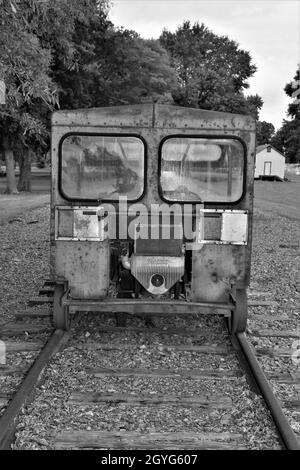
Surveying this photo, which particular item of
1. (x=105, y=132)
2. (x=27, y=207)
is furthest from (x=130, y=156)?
(x=27, y=207)

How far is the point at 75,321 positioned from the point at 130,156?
193cm

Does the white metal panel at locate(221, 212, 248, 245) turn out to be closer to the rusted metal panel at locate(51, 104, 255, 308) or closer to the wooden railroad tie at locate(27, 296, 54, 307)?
the rusted metal panel at locate(51, 104, 255, 308)

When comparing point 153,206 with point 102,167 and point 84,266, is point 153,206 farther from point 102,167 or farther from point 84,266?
point 84,266

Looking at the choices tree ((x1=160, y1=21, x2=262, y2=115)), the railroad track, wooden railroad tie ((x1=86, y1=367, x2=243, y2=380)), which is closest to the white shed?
tree ((x1=160, y1=21, x2=262, y2=115))

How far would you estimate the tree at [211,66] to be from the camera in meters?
47.1

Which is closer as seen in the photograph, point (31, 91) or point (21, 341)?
point (21, 341)

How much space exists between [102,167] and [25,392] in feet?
8.31

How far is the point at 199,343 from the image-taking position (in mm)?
5785

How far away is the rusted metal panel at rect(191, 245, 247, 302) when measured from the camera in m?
5.71

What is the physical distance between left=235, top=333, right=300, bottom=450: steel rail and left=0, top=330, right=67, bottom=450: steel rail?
174cm

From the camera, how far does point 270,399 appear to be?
4.21 metres

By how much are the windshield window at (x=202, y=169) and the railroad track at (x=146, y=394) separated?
1.46 m

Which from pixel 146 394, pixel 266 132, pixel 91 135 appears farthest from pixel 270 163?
pixel 146 394

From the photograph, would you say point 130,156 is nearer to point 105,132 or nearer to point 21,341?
point 105,132
